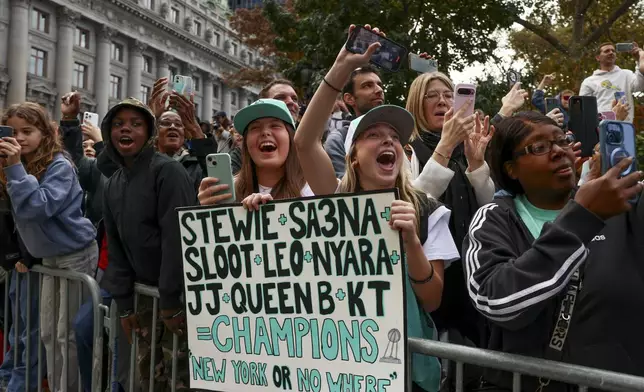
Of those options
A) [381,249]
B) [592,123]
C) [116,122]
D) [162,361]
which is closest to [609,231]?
[592,123]

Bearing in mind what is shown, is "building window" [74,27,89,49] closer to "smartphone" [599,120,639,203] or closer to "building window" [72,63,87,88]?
"building window" [72,63,87,88]

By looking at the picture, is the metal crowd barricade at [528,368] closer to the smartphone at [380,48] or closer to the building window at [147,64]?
the smartphone at [380,48]

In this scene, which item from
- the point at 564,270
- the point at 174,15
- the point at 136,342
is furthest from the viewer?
the point at 174,15

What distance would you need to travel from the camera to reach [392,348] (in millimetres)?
2430

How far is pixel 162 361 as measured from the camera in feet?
12.1

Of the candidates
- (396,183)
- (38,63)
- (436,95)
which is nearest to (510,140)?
(396,183)

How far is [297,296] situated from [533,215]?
96cm

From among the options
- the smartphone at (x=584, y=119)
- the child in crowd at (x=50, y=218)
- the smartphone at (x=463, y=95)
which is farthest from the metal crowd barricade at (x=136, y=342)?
the smartphone at (x=584, y=119)

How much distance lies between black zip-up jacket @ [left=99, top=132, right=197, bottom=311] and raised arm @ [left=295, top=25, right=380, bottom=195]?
3.05 feet

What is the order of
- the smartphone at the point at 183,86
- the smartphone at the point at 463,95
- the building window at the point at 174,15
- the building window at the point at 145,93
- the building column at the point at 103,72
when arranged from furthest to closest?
1. the building window at the point at 174,15
2. the building window at the point at 145,93
3. the building column at the point at 103,72
4. the smartphone at the point at 183,86
5. the smartphone at the point at 463,95

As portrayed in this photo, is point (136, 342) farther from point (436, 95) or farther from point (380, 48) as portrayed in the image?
point (436, 95)

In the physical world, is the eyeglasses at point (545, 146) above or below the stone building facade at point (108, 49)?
below

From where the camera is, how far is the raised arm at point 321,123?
9.87 feet

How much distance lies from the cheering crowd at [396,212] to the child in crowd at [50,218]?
0.01 metres
